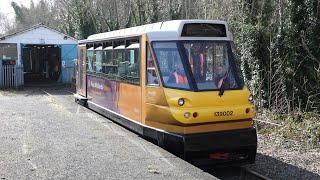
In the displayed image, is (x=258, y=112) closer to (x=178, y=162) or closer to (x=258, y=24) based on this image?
(x=258, y=24)

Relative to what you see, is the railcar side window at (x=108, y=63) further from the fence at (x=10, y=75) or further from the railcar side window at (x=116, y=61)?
the fence at (x=10, y=75)

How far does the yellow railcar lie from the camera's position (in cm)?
768

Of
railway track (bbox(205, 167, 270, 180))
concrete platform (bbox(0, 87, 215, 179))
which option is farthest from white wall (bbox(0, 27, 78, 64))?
railway track (bbox(205, 167, 270, 180))

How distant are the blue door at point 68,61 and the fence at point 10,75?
10.1 feet

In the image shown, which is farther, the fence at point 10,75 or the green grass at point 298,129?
the fence at point 10,75

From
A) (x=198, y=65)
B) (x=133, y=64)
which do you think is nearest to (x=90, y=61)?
(x=133, y=64)

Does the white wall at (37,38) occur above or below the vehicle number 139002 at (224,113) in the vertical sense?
above

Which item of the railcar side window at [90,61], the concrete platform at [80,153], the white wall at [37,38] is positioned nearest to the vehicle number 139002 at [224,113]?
the concrete platform at [80,153]

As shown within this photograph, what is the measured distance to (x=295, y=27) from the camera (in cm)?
1470

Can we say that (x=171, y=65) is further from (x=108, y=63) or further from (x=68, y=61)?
(x=68, y=61)

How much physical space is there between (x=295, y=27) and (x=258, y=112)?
10.8ft

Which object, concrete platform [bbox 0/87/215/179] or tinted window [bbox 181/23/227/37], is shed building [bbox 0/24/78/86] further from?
tinted window [bbox 181/23/227/37]

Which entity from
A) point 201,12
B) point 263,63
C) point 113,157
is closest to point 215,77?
point 113,157

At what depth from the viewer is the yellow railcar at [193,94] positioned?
25.2ft
